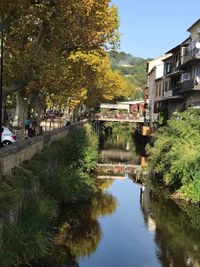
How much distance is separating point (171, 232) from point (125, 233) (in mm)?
2446

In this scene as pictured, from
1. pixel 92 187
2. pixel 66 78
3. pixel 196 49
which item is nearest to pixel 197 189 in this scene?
pixel 92 187

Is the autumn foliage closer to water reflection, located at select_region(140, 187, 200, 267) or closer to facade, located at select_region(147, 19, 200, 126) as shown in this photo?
water reflection, located at select_region(140, 187, 200, 267)

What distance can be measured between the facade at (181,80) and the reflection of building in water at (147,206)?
17055 millimetres

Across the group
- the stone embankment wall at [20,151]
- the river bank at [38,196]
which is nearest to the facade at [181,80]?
the river bank at [38,196]

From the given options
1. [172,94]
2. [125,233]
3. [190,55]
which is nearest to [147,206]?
[125,233]

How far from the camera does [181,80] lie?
57.8 meters

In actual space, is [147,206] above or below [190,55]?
below

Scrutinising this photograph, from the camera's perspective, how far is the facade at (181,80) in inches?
2089

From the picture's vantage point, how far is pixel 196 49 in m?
51.8

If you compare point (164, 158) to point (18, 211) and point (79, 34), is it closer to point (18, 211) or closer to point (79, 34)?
point (79, 34)

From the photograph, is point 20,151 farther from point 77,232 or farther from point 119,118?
point 119,118

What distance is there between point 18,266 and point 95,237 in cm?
705

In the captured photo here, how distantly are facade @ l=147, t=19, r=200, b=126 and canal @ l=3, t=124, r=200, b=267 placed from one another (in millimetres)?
18834

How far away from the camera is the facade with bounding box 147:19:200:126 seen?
53.1 m
